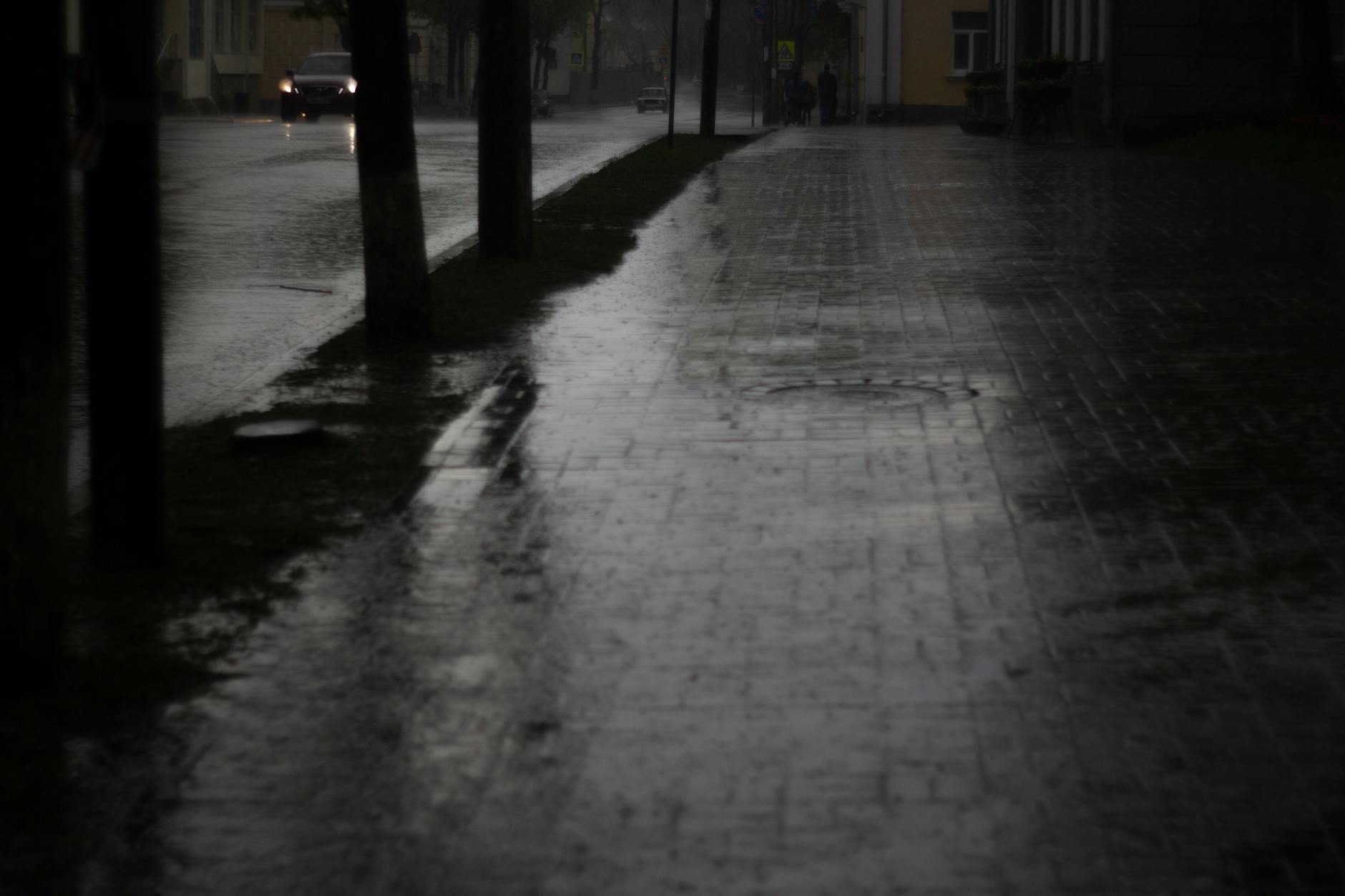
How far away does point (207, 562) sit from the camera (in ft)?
21.7

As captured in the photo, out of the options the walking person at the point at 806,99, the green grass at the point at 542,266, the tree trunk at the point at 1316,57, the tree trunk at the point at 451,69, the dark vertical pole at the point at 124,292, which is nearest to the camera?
the dark vertical pole at the point at 124,292

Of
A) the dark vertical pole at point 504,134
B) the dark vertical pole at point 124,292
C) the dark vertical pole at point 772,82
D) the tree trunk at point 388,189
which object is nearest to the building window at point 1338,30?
the dark vertical pole at point 504,134

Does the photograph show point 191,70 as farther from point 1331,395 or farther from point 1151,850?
point 1151,850

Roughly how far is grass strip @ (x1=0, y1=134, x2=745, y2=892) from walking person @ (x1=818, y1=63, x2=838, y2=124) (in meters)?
48.7

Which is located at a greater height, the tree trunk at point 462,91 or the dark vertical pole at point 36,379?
the tree trunk at point 462,91

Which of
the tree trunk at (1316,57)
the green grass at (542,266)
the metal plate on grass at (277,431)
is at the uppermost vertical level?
the tree trunk at (1316,57)

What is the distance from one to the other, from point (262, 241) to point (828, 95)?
43.9m

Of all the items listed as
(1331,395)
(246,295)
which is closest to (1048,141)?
(246,295)

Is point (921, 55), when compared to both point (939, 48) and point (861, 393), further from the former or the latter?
point (861, 393)

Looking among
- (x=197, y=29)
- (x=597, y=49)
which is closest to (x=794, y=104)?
(x=197, y=29)

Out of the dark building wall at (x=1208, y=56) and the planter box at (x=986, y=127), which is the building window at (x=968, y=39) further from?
the dark building wall at (x=1208, y=56)

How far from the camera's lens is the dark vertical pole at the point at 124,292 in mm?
6148

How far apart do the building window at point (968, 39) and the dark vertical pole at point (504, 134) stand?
1888 inches

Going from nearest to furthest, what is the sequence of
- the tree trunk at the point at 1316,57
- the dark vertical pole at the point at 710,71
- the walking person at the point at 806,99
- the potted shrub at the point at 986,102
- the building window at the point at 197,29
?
the tree trunk at the point at 1316,57, the dark vertical pole at the point at 710,71, the potted shrub at the point at 986,102, the building window at the point at 197,29, the walking person at the point at 806,99
